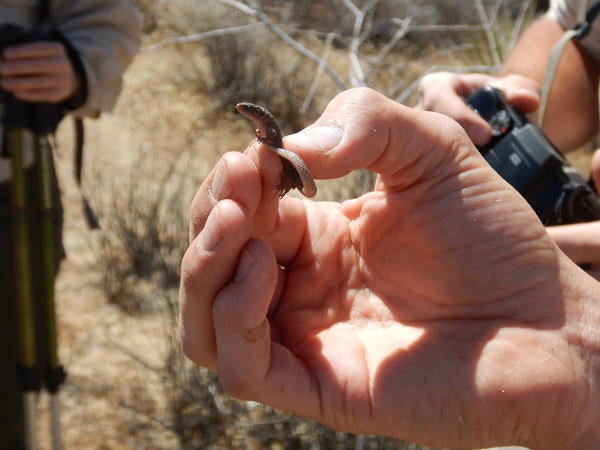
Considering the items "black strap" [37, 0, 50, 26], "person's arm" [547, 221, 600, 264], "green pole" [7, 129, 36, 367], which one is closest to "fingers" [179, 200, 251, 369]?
"person's arm" [547, 221, 600, 264]

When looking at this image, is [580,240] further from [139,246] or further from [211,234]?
[139,246]

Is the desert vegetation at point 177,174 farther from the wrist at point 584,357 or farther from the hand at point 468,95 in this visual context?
the wrist at point 584,357

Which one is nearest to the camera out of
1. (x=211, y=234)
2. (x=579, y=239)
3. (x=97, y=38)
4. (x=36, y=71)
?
(x=211, y=234)

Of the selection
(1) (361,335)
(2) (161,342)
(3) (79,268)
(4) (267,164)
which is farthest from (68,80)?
(3) (79,268)

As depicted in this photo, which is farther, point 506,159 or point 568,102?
point 568,102

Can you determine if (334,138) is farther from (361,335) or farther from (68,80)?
(68,80)

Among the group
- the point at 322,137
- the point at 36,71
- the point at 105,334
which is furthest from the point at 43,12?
the point at 105,334
